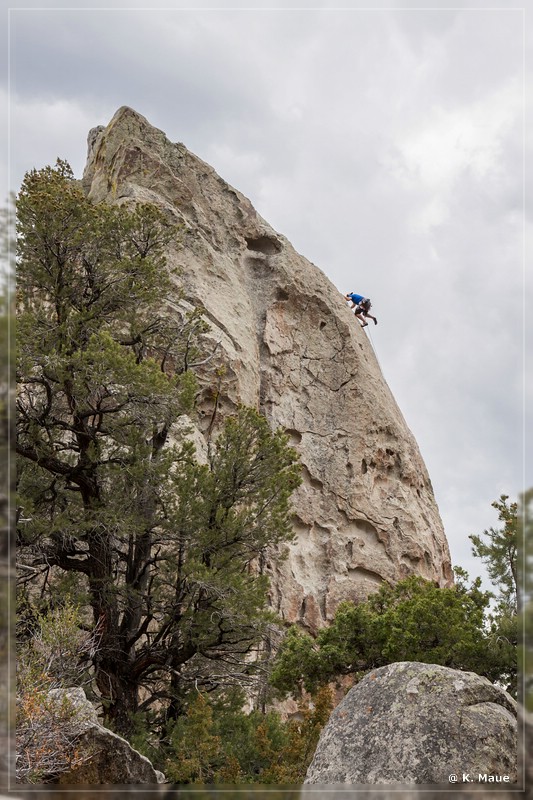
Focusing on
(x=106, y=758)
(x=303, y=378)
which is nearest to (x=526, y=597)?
(x=106, y=758)

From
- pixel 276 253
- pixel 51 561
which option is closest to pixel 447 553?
pixel 276 253

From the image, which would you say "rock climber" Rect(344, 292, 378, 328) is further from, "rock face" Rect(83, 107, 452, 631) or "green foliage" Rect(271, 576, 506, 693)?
"green foliage" Rect(271, 576, 506, 693)

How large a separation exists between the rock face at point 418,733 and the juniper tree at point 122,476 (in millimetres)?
5851

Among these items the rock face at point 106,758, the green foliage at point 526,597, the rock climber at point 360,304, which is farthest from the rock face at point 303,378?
the green foliage at point 526,597

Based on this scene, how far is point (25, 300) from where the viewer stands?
14266 mm

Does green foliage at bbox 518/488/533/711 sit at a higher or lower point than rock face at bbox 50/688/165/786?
higher

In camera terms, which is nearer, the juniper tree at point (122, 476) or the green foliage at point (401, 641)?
the green foliage at point (401, 641)

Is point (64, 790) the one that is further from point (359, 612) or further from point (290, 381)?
point (290, 381)

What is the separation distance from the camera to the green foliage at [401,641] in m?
13.1

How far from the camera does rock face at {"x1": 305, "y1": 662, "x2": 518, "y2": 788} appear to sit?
6.95 meters

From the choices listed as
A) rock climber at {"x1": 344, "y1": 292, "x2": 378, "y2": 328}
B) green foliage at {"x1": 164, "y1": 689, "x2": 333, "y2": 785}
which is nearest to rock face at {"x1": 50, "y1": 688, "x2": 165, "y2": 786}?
green foliage at {"x1": 164, "y1": 689, "x2": 333, "y2": 785}

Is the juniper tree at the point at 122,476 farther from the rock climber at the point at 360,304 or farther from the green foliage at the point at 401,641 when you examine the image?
the rock climber at the point at 360,304

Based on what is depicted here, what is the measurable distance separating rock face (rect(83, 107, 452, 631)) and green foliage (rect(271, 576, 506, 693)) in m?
7.18

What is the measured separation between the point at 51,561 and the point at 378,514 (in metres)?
12.6
